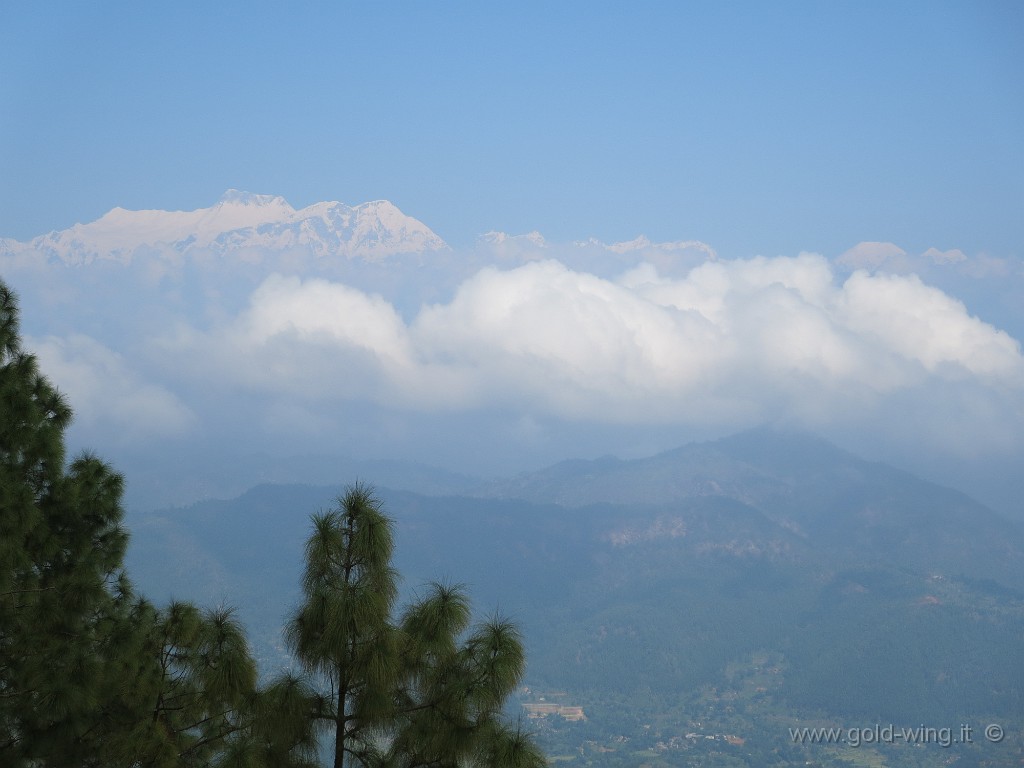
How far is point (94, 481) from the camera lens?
16.8 metres

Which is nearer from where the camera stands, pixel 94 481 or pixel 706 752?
pixel 94 481

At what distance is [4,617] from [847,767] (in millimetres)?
153795

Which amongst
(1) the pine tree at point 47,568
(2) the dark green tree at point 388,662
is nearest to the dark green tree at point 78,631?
(1) the pine tree at point 47,568

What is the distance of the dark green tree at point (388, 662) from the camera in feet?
36.9

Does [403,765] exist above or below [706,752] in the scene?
above

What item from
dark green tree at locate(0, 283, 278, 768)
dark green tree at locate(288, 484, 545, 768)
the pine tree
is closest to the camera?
dark green tree at locate(288, 484, 545, 768)

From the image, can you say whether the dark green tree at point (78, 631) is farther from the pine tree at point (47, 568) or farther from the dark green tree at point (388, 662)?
the dark green tree at point (388, 662)

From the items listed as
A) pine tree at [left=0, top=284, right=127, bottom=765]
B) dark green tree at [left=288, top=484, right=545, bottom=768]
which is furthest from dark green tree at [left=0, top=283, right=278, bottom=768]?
dark green tree at [left=288, top=484, right=545, bottom=768]

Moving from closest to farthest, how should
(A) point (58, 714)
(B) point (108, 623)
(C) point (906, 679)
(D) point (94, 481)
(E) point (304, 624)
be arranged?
1. (E) point (304, 624)
2. (A) point (58, 714)
3. (B) point (108, 623)
4. (D) point (94, 481)
5. (C) point (906, 679)

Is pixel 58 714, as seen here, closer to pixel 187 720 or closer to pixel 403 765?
pixel 187 720

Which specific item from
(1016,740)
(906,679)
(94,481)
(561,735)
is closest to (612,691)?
(561,735)

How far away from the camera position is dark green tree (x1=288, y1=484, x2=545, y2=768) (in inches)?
443

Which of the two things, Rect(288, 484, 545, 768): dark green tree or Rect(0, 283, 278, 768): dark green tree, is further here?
Rect(0, 283, 278, 768): dark green tree

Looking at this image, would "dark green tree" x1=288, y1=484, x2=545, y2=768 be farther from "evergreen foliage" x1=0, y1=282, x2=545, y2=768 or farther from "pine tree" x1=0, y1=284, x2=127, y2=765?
"pine tree" x1=0, y1=284, x2=127, y2=765
